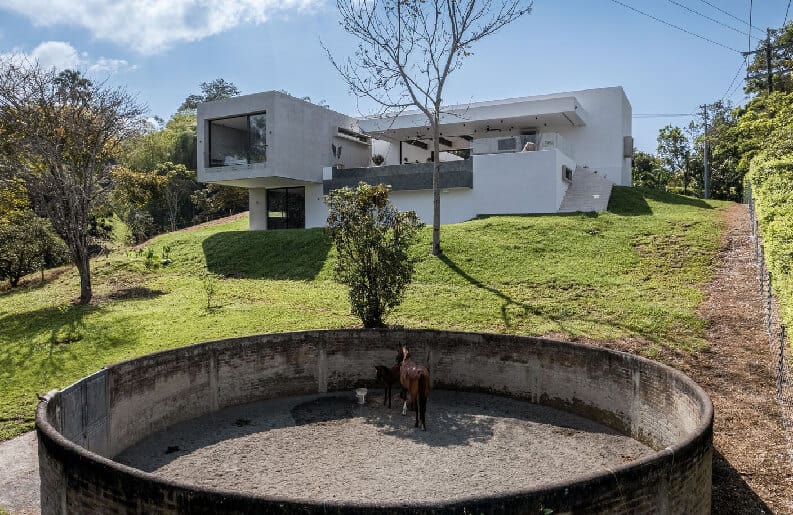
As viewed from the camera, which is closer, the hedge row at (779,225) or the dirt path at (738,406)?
the dirt path at (738,406)

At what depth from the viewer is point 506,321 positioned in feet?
49.4

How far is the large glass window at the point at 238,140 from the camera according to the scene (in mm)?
27891

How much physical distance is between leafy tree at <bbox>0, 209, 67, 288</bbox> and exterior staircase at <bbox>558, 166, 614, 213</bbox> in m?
22.3

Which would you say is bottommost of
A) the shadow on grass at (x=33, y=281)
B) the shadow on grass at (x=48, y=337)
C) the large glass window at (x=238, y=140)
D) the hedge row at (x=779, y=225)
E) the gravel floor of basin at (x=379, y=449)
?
the gravel floor of basin at (x=379, y=449)

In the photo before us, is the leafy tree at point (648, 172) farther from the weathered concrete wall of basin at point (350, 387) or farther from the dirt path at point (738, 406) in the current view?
the weathered concrete wall of basin at point (350, 387)

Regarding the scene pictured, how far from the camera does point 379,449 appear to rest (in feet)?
30.0

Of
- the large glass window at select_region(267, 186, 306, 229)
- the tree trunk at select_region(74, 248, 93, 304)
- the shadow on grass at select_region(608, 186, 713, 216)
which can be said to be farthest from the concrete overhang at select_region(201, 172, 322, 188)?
the shadow on grass at select_region(608, 186, 713, 216)

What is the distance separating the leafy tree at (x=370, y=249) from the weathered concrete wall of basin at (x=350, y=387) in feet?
6.46

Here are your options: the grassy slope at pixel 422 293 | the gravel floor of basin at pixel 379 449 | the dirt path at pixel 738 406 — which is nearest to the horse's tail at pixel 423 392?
the gravel floor of basin at pixel 379 449

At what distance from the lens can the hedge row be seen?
8012mm

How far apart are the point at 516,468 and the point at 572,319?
7.16 m

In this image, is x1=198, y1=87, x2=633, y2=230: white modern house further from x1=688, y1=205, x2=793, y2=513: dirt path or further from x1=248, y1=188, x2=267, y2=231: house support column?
x1=688, y1=205, x2=793, y2=513: dirt path

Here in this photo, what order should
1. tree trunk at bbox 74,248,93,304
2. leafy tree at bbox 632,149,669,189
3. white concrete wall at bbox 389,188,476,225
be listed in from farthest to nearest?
leafy tree at bbox 632,149,669,189, white concrete wall at bbox 389,188,476,225, tree trunk at bbox 74,248,93,304

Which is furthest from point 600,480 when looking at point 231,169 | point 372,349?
point 231,169
